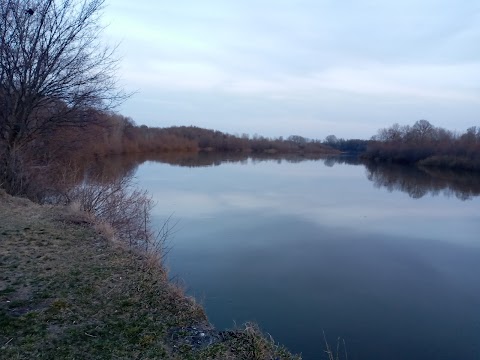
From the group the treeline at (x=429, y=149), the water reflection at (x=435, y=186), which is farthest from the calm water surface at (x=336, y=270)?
the treeline at (x=429, y=149)

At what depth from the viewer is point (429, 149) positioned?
3875 cm

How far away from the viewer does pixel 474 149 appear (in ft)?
109

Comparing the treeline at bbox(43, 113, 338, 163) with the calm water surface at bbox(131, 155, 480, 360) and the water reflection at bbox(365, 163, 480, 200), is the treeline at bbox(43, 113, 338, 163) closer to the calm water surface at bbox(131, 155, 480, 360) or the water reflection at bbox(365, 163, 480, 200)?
the calm water surface at bbox(131, 155, 480, 360)

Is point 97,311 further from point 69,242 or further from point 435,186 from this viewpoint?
point 435,186

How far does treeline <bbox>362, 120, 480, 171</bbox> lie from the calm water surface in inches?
825

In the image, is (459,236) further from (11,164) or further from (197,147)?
(197,147)

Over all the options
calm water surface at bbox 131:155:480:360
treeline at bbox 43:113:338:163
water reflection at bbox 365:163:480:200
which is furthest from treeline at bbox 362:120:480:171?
calm water surface at bbox 131:155:480:360

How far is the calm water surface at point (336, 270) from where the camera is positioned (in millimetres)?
5062

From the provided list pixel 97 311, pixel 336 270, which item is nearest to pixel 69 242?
pixel 97 311

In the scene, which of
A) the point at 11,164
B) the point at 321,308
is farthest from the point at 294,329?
the point at 11,164

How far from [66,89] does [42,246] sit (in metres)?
5.18

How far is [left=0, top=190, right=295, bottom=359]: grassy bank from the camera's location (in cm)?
277

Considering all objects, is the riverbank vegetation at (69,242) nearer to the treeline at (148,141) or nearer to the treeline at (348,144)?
the treeline at (148,141)

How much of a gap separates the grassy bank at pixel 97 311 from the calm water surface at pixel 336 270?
1377mm
